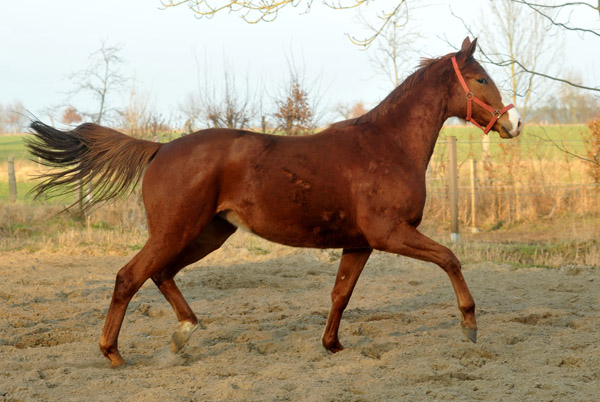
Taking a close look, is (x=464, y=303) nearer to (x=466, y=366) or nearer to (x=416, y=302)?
(x=466, y=366)

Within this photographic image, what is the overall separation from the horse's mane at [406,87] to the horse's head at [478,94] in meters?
0.12

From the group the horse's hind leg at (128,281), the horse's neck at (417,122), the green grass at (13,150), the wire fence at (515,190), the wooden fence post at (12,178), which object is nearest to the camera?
the horse's hind leg at (128,281)

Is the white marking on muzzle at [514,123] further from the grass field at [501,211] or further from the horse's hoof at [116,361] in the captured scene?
the grass field at [501,211]

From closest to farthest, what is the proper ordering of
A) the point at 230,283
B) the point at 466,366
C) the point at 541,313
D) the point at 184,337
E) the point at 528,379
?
the point at 528,379 → the point at 466,366 → the point at 184,337 → the point at 541,313 → the point at 230,283

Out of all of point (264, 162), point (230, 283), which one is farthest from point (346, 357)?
point (230, 283)

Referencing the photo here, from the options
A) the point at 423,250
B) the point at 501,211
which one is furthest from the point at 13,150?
the point at 423,250

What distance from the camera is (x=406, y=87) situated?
4.87 meters

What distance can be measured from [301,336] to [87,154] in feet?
7.30

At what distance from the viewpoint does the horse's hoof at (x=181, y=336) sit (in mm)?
4586

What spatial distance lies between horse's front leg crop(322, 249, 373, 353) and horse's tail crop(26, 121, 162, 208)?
1.70m

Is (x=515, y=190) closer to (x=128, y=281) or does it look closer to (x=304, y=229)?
(x=304, y=229)

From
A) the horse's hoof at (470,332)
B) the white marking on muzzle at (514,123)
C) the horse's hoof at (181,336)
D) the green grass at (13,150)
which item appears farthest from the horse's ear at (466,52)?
the green grass at (13,150)

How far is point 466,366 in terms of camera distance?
425cm

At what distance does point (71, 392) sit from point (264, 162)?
193cm
